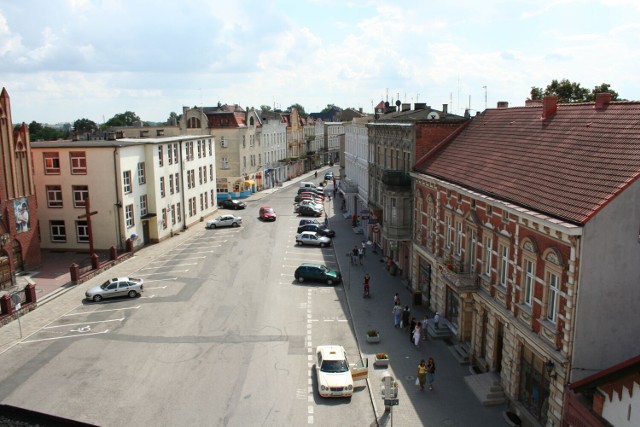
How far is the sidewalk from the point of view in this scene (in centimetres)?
2073

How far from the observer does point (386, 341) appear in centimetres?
2800

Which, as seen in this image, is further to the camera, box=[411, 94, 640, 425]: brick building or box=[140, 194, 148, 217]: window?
box=[140, 194, 148, 217]: window

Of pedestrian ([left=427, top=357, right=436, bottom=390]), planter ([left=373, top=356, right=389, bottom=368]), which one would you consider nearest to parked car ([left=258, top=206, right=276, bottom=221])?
planter ([left=373, top=356, right=389, bottom=368])

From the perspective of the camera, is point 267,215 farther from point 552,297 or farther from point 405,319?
point 552,297

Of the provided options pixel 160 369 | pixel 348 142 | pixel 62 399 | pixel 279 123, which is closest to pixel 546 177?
pixel 160 369

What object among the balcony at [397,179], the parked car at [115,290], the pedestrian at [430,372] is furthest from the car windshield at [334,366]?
the parked car at [115,290]

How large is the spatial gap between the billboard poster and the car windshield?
26.1m

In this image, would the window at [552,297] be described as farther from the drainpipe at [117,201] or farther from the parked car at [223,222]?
the parked car at [223,222]

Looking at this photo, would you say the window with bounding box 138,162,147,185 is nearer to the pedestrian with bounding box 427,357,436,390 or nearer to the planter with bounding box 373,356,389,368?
the planter with bounding box 373,356,389,368

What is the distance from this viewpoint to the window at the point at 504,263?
2163 cm

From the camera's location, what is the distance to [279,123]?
101875 mm

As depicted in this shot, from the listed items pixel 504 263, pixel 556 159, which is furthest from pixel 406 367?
pixel 556 159

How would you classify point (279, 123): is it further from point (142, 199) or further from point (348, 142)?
point (142, 199)

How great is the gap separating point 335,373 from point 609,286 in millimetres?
11341
